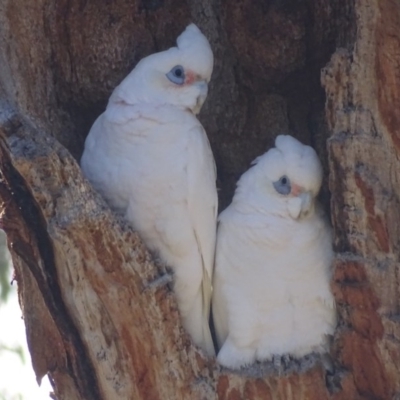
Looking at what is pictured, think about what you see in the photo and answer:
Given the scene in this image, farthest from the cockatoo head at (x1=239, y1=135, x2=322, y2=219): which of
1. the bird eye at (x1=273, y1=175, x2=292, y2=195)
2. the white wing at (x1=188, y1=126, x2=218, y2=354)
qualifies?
the white wing at (x1=188, y1=126, x2=218, y2=354)

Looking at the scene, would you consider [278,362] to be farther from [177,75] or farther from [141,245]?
[177,75]

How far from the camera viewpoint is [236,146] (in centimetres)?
284

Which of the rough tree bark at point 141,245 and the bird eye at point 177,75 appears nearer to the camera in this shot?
the rough tree bark at point 141,245

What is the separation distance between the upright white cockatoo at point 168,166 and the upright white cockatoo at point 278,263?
0.26 ft

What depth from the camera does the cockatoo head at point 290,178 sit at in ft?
7.75

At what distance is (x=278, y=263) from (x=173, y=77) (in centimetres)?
59

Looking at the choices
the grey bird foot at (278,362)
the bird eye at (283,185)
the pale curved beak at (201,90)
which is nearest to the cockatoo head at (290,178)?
the bird eye at (283,185)

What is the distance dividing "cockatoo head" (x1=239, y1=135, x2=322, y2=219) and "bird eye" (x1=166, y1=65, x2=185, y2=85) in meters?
0.32

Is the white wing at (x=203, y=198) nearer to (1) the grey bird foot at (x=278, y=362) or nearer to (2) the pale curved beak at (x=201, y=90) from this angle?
(2) the pale curved beak at (x=201, y=90)

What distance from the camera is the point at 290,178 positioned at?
237cm

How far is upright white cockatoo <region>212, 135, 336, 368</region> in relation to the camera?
7.79ft

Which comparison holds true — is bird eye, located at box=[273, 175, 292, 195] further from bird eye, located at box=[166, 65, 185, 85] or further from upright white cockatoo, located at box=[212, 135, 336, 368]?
bird eye, located at box=[166, 65, 185, 85]

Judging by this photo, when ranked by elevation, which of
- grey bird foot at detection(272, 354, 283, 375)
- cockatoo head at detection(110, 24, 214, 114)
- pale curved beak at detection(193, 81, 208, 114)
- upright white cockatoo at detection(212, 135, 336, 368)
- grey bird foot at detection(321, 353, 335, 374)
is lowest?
grey bird foot at detection(321, 353, 335, 374)

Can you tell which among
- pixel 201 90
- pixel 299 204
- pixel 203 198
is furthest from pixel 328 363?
pixel 201 90
